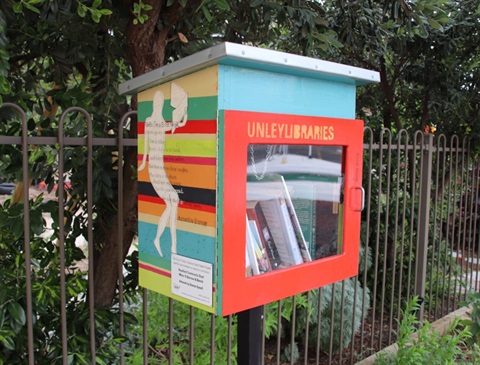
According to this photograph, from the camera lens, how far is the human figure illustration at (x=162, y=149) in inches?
61.4

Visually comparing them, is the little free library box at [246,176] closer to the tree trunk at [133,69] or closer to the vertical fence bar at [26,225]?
the vertical fence bar at [26,225]

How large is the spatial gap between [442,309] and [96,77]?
12.6 ft

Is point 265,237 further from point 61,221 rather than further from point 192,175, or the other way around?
point 61,221

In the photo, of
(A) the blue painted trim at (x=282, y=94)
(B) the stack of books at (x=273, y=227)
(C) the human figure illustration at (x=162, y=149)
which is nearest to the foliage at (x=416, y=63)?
(A) the blue painted trim at (x=282, y=94)

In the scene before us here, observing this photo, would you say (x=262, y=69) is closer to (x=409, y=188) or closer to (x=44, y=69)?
(x=44, y=69)

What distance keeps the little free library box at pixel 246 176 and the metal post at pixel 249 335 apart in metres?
0.18

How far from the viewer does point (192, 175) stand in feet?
4.94

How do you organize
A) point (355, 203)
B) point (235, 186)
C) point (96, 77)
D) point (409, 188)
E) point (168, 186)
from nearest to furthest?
1. point (235, 186)
2. point (168, 186)
3. point (355, 203)
4. point (96, 77)
5. point (409, 188)

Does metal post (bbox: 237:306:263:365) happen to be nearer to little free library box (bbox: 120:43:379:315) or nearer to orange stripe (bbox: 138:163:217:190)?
little free library box (bbox: 120:43:379:315)

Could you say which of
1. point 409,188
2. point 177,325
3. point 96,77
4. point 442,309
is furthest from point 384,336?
point 96,77

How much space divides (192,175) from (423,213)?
317cm

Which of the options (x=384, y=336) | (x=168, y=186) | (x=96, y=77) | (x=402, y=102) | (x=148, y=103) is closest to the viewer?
(x=168, y=186)

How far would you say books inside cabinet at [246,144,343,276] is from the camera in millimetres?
1663

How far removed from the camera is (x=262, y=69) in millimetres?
1518
